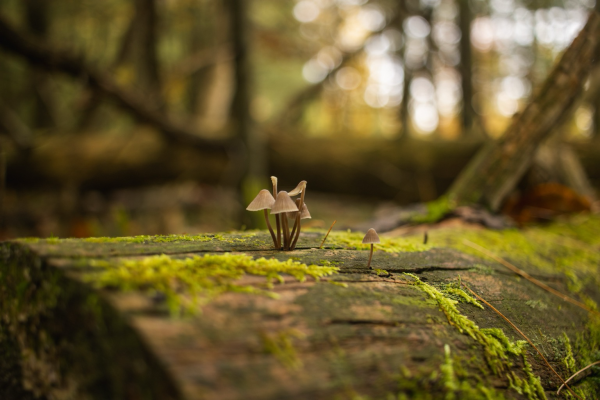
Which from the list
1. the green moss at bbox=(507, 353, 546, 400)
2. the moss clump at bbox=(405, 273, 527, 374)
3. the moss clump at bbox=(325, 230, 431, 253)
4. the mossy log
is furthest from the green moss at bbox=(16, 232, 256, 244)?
the green moss at bbox=(507, 353, 546, 400)

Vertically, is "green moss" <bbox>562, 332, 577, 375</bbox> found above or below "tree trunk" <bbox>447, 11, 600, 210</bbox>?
below

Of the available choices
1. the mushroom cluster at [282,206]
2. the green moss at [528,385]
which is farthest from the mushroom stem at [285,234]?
the green moss at [528,385]

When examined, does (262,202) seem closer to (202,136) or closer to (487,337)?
(487,337)

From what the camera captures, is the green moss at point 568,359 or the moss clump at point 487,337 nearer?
the moss clump at point 487,337

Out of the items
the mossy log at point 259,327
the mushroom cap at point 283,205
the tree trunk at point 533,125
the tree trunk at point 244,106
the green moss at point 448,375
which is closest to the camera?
the mossy log at point 259,327

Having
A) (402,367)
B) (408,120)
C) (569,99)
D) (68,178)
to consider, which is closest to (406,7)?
(408,120)

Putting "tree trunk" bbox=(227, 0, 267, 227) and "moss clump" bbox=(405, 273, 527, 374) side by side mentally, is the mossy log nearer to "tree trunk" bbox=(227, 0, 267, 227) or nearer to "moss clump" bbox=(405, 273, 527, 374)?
"moss clump" bbox=(405, 273, 527, 374)

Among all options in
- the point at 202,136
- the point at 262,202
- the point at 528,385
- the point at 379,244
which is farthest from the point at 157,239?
the point at 202,136

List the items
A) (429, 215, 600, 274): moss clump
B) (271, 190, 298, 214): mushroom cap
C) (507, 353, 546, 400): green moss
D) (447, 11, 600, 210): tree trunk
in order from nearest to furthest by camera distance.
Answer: (507, 353, 546, 400): green moss, (271, 190, 298, 214): mushroom cap, (429, 215, 600, 274): moss clump, (447, 11, 600, 210): tree trunk

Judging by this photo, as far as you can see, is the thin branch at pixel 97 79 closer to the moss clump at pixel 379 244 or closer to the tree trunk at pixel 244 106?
the tree trunk at pixel 244 106
